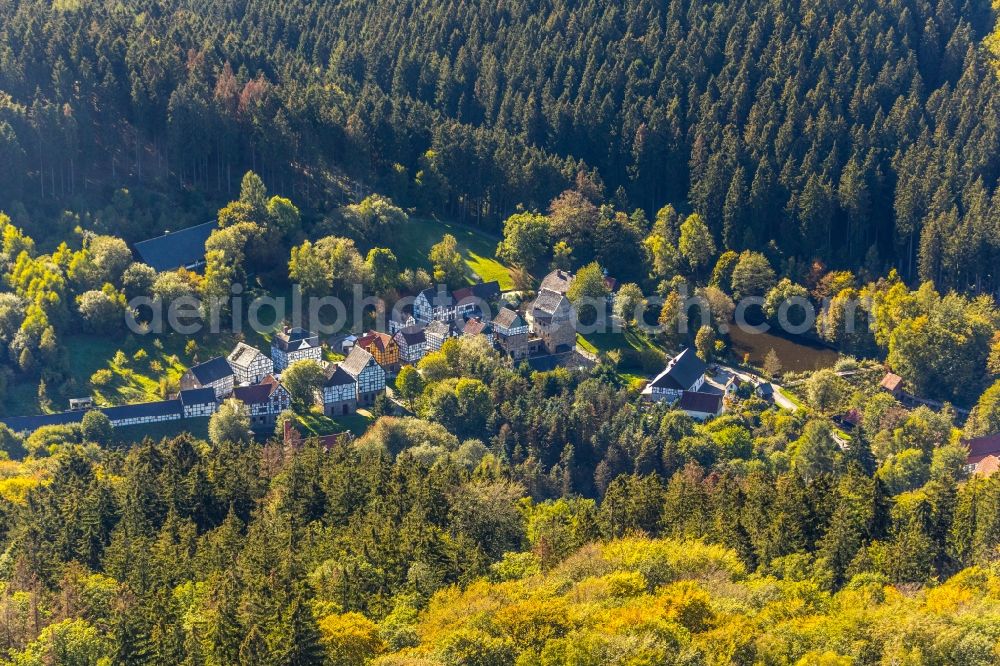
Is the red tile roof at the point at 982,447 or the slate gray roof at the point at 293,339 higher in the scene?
the red tile roof at the point at 982,447

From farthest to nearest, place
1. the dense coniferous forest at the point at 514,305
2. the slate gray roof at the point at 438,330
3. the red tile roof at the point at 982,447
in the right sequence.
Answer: the slate gray roof at the point at 438,330, the red tile roof at the point at 982,447, the dense coniferous forest at the point at 514,305

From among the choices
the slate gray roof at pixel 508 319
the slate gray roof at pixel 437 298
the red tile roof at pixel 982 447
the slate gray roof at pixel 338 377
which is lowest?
the slate gray roof at pixel 338 377

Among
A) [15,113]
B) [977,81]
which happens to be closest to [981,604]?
[15,113]

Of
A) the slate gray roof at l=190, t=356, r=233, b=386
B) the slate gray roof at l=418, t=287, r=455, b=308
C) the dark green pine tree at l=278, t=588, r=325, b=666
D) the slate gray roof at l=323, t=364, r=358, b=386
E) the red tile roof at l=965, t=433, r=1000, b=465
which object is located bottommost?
the slate gray roof at l=190, t=356, r=233, b=386

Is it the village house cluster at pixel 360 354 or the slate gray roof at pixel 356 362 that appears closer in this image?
the village house cluster at pixel 360 354

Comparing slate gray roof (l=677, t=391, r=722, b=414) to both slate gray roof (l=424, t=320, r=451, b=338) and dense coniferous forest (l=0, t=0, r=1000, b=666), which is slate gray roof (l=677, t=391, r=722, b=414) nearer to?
dense coniferous forest (l=0, t=0, r=1000, b=666)

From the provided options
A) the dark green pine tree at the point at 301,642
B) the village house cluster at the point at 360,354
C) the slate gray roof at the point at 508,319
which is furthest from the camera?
the slate gray roof at the point at 508,319

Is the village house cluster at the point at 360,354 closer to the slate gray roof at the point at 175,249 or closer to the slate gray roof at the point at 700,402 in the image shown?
the slate gray roof at the point at 175,249

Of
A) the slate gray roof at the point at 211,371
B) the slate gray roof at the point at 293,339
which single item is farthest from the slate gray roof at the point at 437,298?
the slate gray roof at the point at 211,371

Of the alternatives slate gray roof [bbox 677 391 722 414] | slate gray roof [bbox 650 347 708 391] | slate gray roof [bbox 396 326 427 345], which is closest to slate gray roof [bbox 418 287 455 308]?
slate gray roof [bbox 396 326 427 345]
